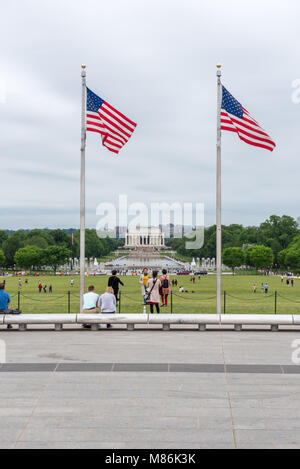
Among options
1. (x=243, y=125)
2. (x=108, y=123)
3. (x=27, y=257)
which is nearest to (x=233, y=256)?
(x=27, y=257)

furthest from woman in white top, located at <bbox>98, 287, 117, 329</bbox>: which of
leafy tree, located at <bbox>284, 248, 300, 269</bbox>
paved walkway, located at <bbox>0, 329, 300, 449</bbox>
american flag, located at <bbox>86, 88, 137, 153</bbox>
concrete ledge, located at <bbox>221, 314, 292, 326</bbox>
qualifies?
leafy tree, located at <bbox>284, 248, 300, 269</bbox>

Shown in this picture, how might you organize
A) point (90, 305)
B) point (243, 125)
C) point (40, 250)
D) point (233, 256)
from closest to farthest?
1. point (90, 305)
2. point (243, 125)
3. point (233, 256)
4. point (40, 250)

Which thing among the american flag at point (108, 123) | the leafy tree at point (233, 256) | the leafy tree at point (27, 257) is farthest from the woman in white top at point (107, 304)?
the leafy tree at point (233, 256)

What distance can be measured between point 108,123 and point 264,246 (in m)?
88.0

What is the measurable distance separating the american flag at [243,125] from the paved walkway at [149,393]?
7.23 m

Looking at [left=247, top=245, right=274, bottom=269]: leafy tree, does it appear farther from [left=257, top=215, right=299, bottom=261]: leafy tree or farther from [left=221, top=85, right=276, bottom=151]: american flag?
[left=221, top=85, right=276, bottom=151]: american flag

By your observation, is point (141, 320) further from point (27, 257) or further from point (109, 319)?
point (27, 257)

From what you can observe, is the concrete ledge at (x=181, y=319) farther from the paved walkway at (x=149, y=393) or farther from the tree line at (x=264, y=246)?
the tree line at (x=264, y=246)

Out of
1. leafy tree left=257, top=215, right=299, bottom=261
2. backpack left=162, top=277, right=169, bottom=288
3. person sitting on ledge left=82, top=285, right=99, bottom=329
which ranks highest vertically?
leafy tree left=257, top=215, right=299, bottom=261

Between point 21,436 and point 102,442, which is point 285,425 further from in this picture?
point 21,436

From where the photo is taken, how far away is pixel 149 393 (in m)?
10.2

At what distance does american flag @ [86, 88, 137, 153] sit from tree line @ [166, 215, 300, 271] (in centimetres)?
7540

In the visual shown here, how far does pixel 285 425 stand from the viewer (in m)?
8.56

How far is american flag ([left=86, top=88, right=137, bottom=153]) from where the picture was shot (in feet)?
64.3
